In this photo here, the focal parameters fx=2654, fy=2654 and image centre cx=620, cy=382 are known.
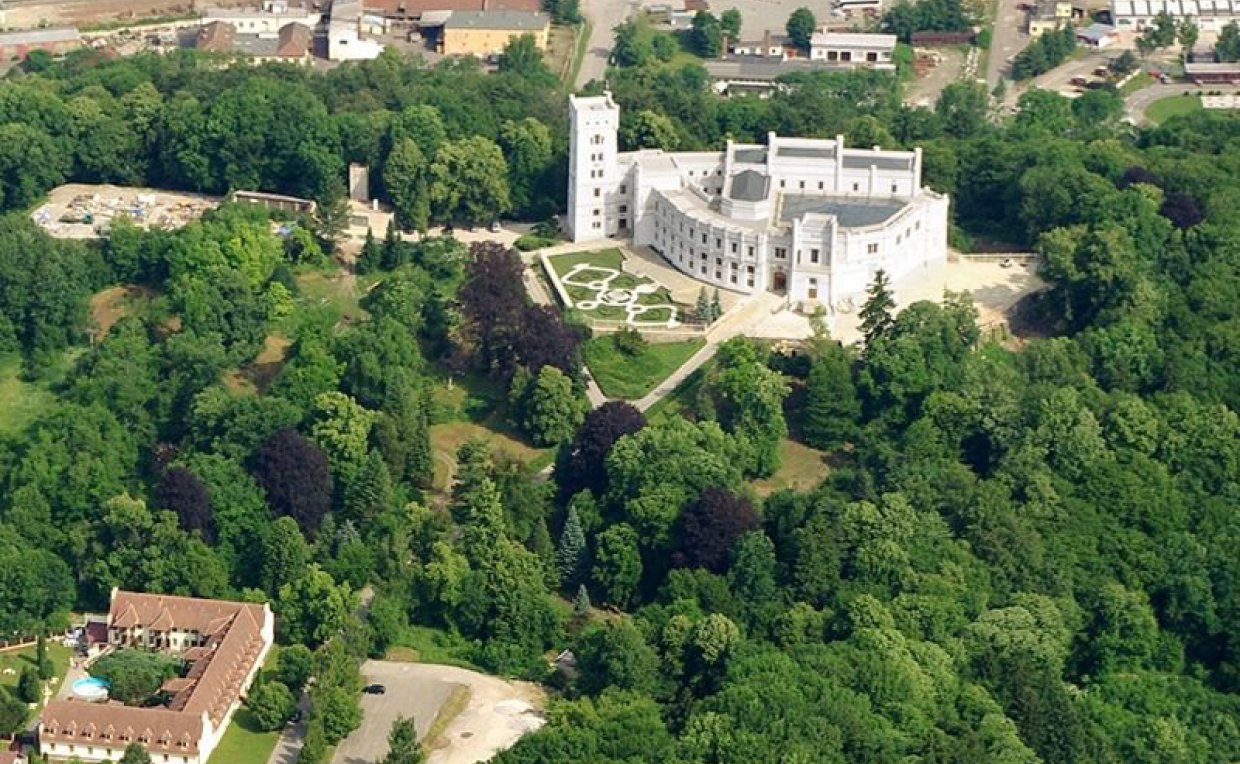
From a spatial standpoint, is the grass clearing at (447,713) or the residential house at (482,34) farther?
the residential house at (482,34)

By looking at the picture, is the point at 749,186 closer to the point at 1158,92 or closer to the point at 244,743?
the point at 244,743

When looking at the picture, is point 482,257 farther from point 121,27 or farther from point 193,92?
point 121,27

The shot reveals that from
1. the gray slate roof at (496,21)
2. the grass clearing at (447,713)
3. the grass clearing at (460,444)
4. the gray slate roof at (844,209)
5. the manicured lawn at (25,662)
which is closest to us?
the grass clearing at (447,713)

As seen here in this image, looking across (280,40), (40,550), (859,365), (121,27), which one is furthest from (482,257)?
(121,27)

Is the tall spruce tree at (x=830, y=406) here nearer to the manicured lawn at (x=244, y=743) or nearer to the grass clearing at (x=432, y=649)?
the grass clearing at (x=432, y=649)

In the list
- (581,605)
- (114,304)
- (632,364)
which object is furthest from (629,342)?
(114,304)

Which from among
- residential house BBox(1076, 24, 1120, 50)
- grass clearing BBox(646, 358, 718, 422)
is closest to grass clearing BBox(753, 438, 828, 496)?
grass clearing BBox(646, 358, 718, 422)

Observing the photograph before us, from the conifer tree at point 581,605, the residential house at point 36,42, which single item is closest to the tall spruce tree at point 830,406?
the conifer tree at point 581,605
